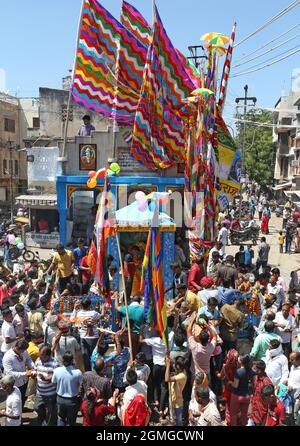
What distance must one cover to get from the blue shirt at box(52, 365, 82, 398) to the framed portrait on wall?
935 centimetres

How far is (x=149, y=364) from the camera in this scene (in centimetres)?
749

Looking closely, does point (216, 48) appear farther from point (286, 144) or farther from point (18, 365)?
point (286, 144)

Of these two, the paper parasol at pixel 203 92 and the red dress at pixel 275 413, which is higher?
the paper parasol at pixel 203 92

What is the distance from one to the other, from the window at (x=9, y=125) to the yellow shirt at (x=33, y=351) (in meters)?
41.0

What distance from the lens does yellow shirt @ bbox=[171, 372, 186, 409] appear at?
658cm

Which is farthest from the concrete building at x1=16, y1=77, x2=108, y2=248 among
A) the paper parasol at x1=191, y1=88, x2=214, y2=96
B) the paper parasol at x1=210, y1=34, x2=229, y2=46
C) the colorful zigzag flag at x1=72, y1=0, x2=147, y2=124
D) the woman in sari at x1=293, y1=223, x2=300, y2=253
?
the woman in sari at x1=293, y1=223, x2=300, y2=253

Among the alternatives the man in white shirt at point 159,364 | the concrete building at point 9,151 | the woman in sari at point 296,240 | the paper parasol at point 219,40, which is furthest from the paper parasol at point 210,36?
the concrete building at point 9,151

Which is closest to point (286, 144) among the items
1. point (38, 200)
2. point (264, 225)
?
point (264, 225)

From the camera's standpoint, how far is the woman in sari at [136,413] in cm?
564

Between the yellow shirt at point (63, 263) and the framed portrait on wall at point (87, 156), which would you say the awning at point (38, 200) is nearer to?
the framed portrait on wall at point (87, 156)

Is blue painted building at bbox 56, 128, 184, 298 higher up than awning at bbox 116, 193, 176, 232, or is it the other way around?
blue painted building at bbox 56, 128, 184, 298

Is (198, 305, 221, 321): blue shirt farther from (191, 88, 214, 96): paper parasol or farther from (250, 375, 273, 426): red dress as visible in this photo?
(191, 88, 214, 96): paper parasol

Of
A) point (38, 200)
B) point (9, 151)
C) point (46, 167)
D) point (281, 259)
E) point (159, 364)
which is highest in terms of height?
point (9, 151)

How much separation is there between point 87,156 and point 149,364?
876 centimetres
